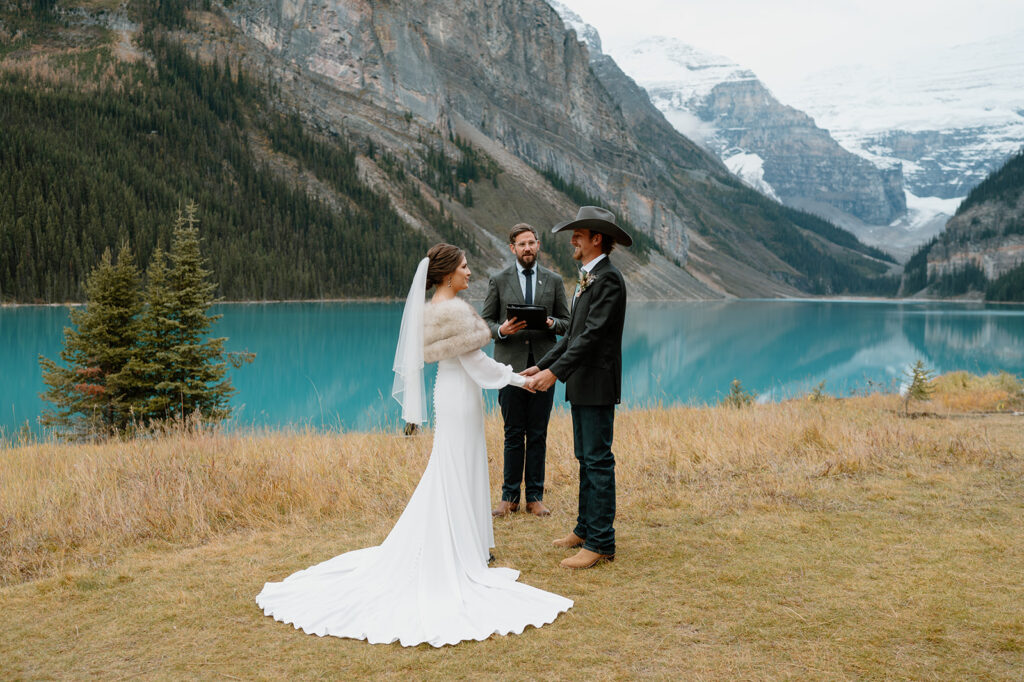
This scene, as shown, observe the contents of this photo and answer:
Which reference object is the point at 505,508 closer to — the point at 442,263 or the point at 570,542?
the point at 570,542

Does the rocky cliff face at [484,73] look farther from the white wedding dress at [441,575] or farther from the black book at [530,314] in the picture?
the white wedding dress at [441,575]

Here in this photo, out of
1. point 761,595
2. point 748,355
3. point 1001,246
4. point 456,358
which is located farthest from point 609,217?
point 1001,246

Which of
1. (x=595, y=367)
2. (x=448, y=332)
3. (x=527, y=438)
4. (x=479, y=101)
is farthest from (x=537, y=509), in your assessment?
(x=479, y=101)

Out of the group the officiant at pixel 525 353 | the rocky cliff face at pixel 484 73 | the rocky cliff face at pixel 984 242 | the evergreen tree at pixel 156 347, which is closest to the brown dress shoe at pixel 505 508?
the officiant at pixel 525 353

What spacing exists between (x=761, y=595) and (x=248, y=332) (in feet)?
140

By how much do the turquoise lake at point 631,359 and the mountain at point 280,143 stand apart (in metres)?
24.5

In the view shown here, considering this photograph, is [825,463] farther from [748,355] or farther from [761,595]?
[748,355]

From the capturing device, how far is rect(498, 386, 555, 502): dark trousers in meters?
6.84

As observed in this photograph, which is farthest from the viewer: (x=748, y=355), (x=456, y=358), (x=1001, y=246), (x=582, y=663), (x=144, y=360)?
(x=1001, y=246)

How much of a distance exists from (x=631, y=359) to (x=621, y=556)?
3199 cm

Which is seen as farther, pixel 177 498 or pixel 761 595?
pixel 177 498

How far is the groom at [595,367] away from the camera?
517 cm

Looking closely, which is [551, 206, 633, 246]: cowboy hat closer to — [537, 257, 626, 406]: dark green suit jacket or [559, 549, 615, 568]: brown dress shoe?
[537, 257, 626, 406]: dark green suit jacket

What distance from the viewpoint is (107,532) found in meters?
6.17
